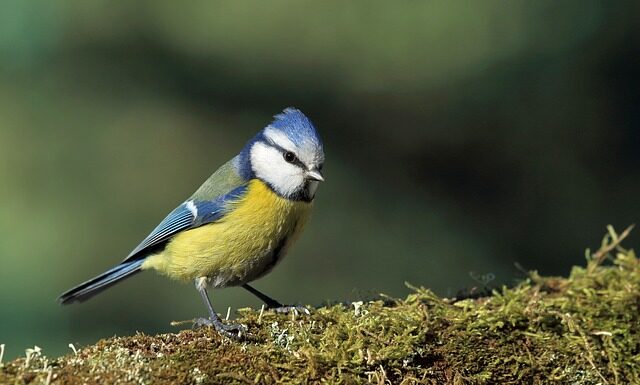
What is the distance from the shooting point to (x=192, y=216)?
2.13 meters

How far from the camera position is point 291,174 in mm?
→ 2086

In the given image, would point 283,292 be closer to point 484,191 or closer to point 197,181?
point 197,181

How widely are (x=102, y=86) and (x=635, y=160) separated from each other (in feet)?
10.2

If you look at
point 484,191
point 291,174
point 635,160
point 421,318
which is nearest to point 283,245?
point 291,174

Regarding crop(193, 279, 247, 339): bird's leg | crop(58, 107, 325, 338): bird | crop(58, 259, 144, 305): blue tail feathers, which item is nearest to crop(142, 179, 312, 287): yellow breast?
crop(58, 107, 325, 338): bird

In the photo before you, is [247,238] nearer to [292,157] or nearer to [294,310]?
[292,157]

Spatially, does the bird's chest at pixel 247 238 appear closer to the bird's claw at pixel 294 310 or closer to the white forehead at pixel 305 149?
the white forehead at pixel 305 149

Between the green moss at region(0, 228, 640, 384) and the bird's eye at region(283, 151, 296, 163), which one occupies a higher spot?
the bird's eye at region(283, 151, 296, 163)

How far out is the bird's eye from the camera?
207 cm

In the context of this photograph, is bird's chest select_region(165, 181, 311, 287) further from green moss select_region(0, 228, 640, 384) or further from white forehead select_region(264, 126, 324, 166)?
green moss select_region(0, 228, 640, 384)

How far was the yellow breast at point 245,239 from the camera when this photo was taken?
79.2 inches

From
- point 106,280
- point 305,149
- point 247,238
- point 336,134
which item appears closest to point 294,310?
point 247,238

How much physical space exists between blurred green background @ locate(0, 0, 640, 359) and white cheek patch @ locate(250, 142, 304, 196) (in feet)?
5.64

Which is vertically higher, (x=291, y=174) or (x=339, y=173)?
(x=339, y=173)
